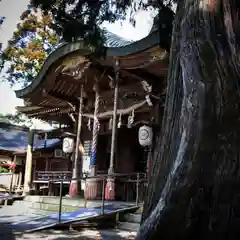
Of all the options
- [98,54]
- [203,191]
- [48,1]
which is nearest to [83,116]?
[98,54]

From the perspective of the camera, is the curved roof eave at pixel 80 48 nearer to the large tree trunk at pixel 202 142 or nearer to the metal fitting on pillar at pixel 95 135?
the metal fitting on pillar at pixel 95 135

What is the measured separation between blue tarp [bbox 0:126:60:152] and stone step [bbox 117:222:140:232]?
10.1 m

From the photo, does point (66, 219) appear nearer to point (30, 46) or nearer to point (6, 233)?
point (6, 233)

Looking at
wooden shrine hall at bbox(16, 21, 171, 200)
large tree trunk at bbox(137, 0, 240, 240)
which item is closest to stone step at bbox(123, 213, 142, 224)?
wooden shrine hall at bbox(16, 21, 171, 200)

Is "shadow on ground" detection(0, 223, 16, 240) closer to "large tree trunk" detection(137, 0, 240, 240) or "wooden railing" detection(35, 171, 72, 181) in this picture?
"large tree trunk" detection(137, 0, 240, 240)

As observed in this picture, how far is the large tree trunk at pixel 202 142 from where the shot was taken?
2.88 metres

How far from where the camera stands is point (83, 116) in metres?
12.7

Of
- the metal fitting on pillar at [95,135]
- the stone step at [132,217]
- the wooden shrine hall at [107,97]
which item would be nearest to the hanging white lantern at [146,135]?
the wooden shrine hall at [107,97]

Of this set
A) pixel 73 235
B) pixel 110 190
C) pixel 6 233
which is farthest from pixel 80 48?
pixel 6 233

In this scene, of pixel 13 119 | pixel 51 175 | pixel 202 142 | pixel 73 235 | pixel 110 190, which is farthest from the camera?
pixel 13 119

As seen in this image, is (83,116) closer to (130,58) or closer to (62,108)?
(62,108)

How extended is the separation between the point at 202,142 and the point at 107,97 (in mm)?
9186

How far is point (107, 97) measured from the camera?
12078 mm

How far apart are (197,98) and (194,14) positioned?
37.6 inches
